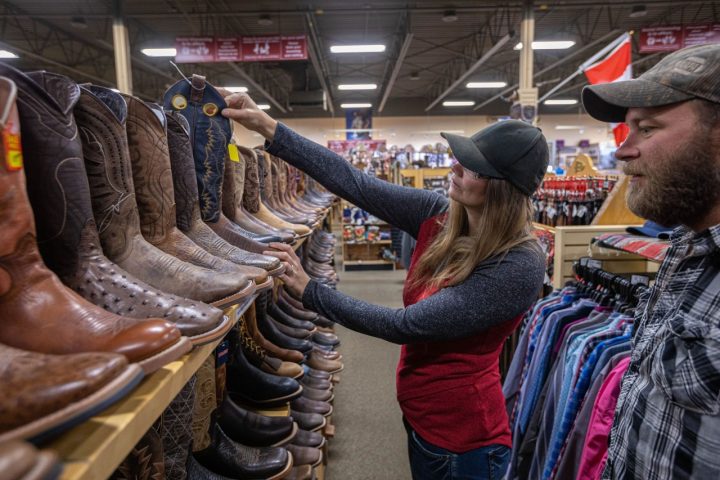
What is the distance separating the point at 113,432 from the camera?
48 cm

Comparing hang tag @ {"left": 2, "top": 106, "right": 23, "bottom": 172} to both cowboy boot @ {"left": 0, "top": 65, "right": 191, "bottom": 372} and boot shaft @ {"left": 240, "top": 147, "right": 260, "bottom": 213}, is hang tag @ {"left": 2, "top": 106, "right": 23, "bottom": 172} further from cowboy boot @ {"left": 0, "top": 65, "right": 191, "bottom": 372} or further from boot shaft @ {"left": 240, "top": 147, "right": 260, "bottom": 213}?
boot shaft @ {"left": 240, "top": 147, "right": 260, "bottom": 213}

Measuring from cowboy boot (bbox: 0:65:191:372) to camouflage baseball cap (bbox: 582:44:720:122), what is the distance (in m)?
0.98

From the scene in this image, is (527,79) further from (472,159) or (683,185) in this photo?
(683,185)

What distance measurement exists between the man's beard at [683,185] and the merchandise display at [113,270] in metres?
0.87

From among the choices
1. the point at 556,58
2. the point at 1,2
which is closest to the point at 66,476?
the point at 1,2

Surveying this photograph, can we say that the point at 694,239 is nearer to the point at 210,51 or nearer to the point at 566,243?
the point at 566,243

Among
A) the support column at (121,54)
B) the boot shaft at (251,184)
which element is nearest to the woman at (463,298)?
the boot shaft at (251,184)

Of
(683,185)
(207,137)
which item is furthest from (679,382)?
(207,137)

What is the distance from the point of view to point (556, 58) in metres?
13.8

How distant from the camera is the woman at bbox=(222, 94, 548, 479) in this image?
4.44ft

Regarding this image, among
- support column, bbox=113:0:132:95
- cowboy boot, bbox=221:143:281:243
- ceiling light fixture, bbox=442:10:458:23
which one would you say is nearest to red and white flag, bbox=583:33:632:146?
cowboy boot, bbox=221:143:281:243

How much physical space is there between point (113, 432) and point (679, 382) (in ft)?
3.09

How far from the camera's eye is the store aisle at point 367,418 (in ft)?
9.29

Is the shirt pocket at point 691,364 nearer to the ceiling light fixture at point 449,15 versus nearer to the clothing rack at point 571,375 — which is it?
the clothing rack at point 571,375
